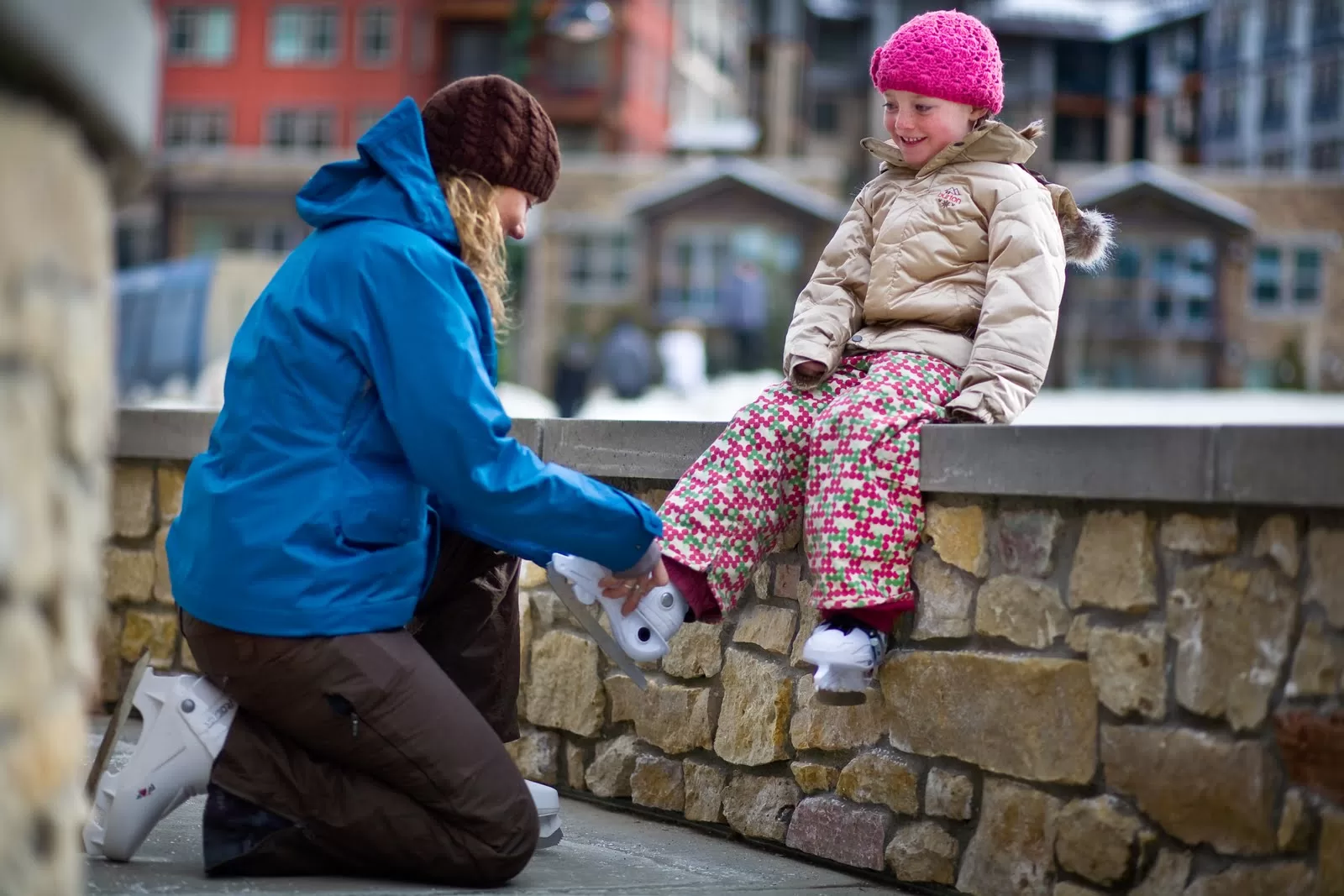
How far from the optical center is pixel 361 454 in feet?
9.78

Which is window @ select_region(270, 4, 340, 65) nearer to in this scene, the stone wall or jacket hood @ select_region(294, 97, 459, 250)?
the stone wall

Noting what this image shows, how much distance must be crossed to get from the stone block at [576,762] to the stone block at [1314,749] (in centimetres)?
192

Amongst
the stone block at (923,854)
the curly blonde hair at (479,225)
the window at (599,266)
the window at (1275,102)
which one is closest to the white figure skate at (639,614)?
the curly blonde hair at (479,225)

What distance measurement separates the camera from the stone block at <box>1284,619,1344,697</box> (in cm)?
267

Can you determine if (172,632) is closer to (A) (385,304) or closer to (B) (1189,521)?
(A) (385,304)

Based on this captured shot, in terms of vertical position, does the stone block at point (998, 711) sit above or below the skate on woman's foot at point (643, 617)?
below

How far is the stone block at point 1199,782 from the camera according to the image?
2.77 metres

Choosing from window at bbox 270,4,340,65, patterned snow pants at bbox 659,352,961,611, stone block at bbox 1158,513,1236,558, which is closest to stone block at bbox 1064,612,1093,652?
stone block at bbox 1158,513,1236,558

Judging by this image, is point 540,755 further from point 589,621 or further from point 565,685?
point 589,621

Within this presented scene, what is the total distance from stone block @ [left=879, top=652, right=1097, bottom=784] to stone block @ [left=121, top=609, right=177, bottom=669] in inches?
98.6

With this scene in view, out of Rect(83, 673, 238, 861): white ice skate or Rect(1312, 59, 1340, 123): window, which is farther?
Rect(1312, 59, 1340, 123): window

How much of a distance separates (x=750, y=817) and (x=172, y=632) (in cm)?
214

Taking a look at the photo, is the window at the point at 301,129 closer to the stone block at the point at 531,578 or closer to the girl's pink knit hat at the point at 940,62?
the stone block at the point at 531,578

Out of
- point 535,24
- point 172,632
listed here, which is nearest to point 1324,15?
point 535,24
